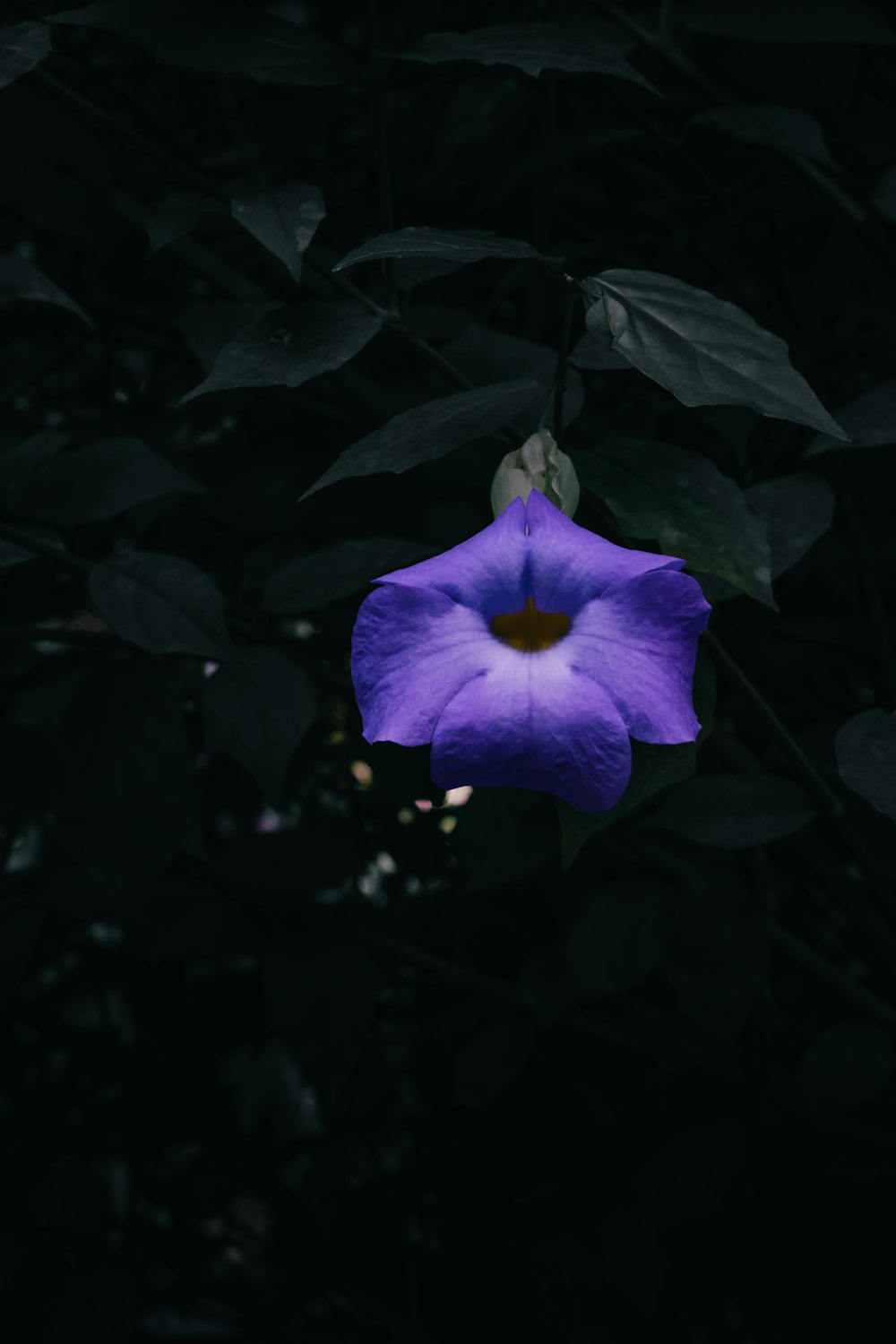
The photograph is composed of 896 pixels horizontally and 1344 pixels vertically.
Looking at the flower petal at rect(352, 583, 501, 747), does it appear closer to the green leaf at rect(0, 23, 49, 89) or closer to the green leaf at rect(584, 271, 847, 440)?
the green leaf at rect(584, 271, 847, 440)

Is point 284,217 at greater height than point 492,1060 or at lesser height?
greater

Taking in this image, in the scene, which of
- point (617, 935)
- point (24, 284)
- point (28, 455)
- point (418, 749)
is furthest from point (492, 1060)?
point (24, 284)

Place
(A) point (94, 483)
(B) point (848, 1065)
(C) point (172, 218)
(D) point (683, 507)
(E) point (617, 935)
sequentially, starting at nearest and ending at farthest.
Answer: (D) point (683, 507)
(C) point (172, 218)
(A) point (94, 483)
(E) point (617, 935)
(B) point (848, 1065)

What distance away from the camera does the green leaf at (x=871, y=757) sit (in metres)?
0.58

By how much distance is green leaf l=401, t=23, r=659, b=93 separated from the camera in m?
0.65

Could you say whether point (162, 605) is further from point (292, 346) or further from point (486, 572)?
point (486, 572)

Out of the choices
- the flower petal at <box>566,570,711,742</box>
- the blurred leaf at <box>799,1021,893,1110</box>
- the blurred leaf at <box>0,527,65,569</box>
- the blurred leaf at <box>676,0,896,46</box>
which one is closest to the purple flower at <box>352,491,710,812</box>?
the flower petal at <box>566,570,711,742</box>

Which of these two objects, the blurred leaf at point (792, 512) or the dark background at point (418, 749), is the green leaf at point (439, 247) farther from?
the blurred leaf at point (792, 512)

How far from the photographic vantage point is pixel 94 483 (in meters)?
0.83

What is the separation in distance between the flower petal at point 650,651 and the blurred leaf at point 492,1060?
2.45ft

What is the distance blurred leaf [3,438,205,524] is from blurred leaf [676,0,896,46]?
542 millimetres

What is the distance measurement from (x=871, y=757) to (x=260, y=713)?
396mm

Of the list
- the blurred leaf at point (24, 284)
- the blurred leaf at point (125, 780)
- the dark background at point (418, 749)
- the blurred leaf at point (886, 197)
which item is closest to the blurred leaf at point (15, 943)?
the dark background at point (418, 749)

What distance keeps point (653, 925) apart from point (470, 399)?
0.55m
